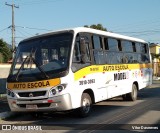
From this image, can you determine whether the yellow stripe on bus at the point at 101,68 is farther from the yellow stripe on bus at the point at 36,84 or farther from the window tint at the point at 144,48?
the window tint at the point at 144,48

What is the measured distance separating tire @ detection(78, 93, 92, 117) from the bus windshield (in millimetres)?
1400

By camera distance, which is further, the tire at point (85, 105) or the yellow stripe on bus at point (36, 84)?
the tire at point (85, 105)

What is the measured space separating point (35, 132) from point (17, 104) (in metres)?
2.01

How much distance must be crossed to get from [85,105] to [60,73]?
64.6 inches

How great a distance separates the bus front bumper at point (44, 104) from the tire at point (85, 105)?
0.77m

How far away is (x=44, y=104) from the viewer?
424 inches

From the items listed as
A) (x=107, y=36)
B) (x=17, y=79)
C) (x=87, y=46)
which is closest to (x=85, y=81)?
(x=87, y=46)

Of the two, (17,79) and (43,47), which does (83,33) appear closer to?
(43,47)

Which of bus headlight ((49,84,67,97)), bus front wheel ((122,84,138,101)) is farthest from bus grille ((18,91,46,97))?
bus front wheel ((122,84,138,101))

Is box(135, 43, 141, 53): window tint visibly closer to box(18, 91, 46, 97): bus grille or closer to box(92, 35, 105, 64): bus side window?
box(92, 35, 105, 64): bus side window

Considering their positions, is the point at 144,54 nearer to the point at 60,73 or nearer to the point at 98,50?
the point at 98,50

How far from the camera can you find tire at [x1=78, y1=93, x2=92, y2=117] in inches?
446

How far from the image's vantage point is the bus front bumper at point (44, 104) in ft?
34.6

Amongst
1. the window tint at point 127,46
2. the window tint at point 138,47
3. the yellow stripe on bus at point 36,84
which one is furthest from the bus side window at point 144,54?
the yellow stripe on bus at point 36,84
